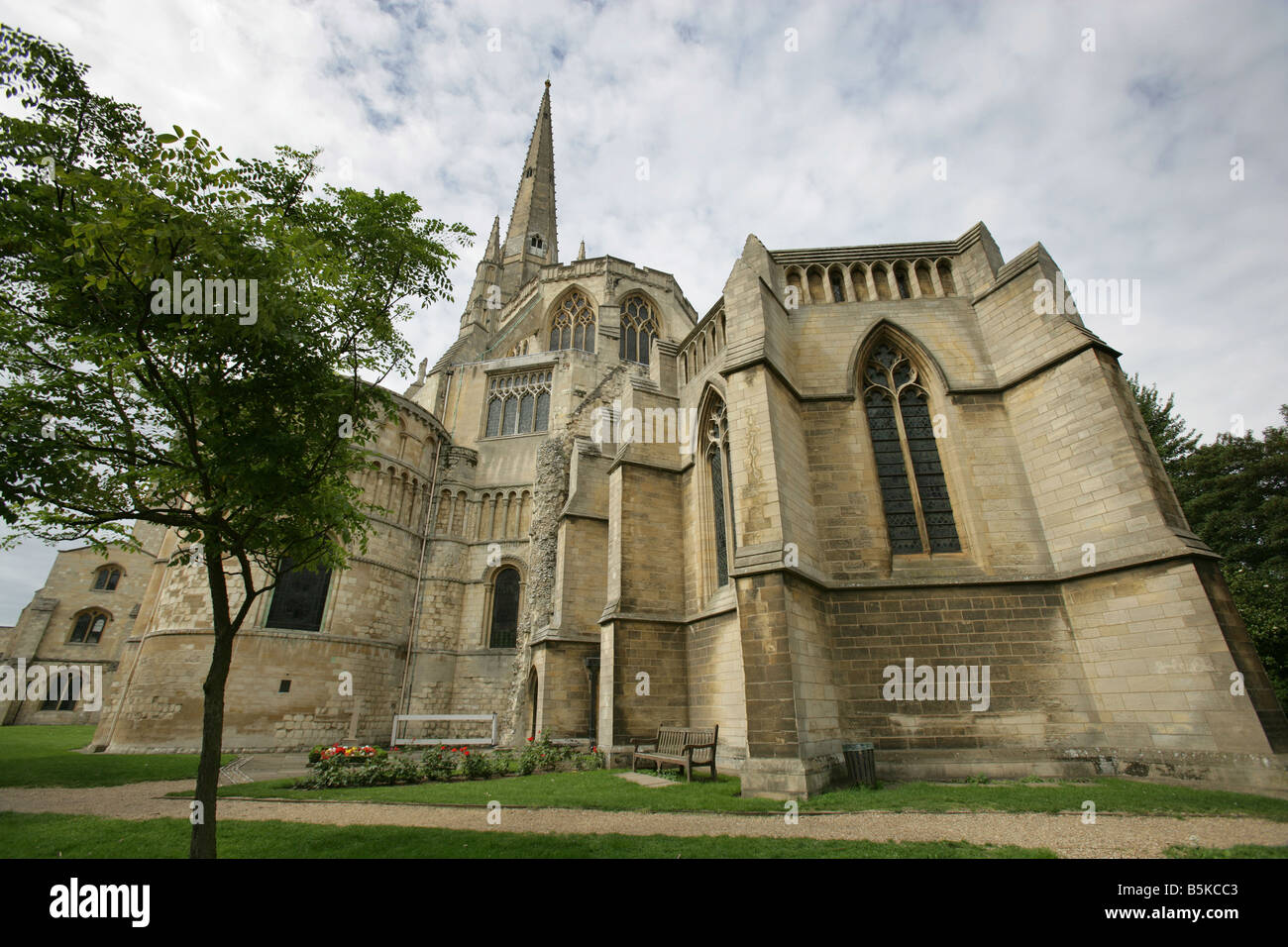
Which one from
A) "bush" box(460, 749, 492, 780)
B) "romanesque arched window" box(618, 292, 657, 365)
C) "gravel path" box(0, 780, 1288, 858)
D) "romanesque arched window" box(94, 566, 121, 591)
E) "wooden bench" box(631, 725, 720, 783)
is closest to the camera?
"gravel path" box(0, 780, 1288, 858)

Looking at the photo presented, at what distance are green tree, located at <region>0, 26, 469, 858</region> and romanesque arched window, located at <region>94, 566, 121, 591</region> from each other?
117 feet

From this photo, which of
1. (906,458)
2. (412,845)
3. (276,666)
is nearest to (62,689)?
(276,666)

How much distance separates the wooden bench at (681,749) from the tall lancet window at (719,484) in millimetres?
2982

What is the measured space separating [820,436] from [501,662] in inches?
655

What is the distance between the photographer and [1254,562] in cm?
1959

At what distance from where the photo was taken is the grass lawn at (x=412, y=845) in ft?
14.7

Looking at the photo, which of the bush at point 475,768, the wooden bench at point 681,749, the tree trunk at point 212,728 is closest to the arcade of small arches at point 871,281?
the wooden bench at point 681,749

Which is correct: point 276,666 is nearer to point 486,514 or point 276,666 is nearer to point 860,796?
point 486,514

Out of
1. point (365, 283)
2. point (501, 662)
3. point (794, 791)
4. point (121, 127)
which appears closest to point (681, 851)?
point (794, 791)

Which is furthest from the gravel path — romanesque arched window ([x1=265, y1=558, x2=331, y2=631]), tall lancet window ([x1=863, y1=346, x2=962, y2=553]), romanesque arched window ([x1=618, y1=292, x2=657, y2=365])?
romanesque arched window ([x1=618, y1=292, x2=657, y2=365])

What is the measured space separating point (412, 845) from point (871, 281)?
1282 centimetres

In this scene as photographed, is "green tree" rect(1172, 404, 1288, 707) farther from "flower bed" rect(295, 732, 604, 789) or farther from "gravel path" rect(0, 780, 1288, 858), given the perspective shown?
"flower bed" rect(295, 732, 604, 789)

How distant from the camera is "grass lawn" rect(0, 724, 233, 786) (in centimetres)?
1018

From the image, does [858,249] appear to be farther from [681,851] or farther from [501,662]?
[501,662]
